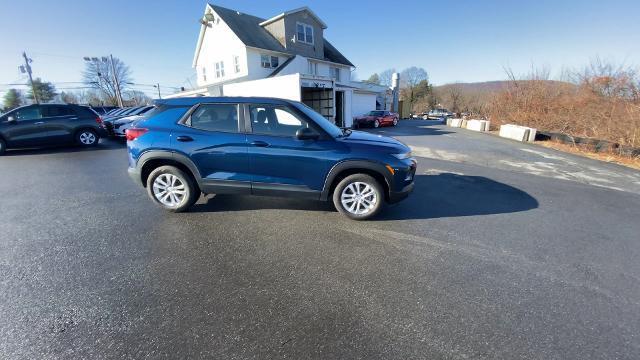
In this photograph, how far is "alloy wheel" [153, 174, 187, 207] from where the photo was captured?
436 centimetres

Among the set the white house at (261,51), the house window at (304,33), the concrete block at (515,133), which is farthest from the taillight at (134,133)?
the house window at (304,33)

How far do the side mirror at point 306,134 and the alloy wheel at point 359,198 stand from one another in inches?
36.1

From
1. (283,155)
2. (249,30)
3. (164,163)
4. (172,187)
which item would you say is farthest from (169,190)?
(249,30)

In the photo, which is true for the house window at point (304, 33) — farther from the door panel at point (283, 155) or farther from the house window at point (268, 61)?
the door panel at point (283, 155)

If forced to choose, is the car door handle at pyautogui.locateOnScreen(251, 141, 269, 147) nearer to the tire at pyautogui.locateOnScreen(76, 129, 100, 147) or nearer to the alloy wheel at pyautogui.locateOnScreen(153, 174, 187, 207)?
the alloy wheel at pyautogui.locateOnScreen(153, 174, 187, 207)

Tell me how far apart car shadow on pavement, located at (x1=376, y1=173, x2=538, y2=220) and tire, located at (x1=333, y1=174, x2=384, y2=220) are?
303 millimetres

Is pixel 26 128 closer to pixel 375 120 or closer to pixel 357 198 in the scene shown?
pixel 357 198

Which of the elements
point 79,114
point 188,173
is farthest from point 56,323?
point 79,114

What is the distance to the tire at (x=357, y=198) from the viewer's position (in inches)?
159

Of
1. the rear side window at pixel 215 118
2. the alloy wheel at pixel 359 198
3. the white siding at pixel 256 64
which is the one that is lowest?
the alloy wheel at pixel 359 198

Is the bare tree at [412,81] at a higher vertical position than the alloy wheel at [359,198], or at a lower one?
higher

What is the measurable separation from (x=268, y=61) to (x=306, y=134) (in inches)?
892

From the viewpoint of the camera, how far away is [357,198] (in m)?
4.14

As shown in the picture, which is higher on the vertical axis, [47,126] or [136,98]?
[136,98]
